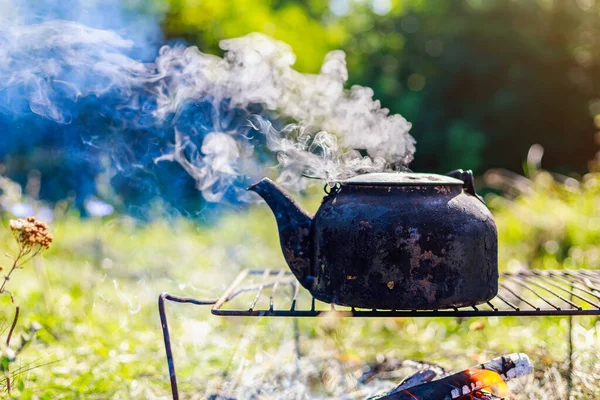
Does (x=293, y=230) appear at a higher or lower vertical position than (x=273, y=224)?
higher

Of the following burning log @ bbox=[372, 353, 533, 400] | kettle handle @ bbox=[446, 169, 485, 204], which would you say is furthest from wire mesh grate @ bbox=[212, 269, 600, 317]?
kettle handle @ bbox=[446, 169, 485, 204]

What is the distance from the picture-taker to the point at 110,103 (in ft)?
15.1

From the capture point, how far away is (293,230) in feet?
9.52

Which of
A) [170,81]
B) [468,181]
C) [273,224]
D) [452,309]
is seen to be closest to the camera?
[468,181]

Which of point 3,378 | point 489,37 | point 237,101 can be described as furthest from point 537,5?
point 3,378

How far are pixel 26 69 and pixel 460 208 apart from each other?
303cm

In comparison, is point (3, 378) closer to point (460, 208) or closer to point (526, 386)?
point (460, 208)

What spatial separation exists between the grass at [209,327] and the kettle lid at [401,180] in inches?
60.3

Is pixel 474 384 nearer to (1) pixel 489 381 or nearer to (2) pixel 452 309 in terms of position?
(1) pixel 489 381

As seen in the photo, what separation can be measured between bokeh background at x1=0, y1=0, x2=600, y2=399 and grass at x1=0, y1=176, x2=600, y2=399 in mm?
20

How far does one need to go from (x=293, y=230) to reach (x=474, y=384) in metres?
1.18

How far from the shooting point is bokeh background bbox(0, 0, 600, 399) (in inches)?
156

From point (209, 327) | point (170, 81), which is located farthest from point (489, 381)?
point (170, 81)

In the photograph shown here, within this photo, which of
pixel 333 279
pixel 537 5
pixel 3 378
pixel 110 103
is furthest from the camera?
pixel 537 5
